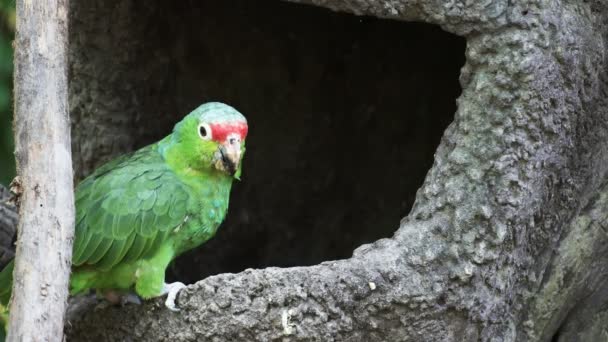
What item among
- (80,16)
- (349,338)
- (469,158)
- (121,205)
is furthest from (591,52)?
(80,16)

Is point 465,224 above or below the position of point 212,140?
below

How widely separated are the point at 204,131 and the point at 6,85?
1.70 meters

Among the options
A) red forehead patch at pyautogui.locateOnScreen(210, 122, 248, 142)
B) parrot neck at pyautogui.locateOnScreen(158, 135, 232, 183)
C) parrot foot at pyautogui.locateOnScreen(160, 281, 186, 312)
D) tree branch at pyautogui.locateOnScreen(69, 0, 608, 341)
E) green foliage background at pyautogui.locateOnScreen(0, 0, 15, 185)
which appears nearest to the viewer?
tree branch at pyautogui.locateOnScreen(69, 0, 608, 341)

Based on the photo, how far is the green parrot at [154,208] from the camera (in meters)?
2.73

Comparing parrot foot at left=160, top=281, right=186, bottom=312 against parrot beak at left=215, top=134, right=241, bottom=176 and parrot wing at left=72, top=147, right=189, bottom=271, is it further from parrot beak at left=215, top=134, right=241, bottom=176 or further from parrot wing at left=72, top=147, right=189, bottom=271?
parrot beak at left=215, top=134, right=241, bottom=176

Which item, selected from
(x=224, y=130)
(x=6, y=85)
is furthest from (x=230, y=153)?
(x=6, y=85)

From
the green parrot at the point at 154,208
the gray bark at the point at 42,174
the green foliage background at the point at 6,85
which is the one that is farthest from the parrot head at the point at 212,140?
the green foliage background at the point at 6,85

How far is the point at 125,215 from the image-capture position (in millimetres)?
2744

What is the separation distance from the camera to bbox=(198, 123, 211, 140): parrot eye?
2.81m

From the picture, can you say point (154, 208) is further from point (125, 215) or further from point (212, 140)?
point (212, 140)

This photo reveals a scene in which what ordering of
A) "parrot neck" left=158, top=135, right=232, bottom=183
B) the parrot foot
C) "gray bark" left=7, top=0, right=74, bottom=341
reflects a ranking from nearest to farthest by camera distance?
"gray bark" left=7, top=0, right=74, bottom=341 → the parrot foot → "parrot neck" left=158, top=135, right=232, bottom=183

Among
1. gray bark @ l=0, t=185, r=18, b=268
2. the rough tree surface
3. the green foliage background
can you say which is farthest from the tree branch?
the green foliage background

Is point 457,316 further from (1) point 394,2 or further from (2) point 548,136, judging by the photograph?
(1) point 394,2

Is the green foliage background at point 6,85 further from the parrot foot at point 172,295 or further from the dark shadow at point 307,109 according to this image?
the parrot foot at point 172,295
